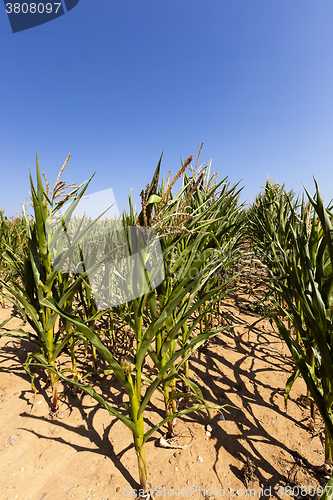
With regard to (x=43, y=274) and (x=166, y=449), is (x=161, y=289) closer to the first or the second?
(x=43, y=274)

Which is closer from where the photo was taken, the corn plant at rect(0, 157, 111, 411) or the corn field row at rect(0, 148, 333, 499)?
the corn field row at rect(0, 148, 333, 499)

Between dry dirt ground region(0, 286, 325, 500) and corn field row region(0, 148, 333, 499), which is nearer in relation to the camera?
corn field row region(0, 148, 333, 499)

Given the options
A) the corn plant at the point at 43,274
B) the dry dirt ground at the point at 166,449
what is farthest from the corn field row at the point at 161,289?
the dry dirt ground at the point at 166,449

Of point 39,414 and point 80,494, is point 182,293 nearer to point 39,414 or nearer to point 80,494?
point 80,494

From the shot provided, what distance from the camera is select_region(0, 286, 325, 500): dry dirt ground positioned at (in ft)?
3.33

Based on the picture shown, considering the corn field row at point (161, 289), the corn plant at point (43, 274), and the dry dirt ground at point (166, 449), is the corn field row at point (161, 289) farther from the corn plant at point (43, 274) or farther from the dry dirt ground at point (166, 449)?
the dry dirt ground at point (166, 449)

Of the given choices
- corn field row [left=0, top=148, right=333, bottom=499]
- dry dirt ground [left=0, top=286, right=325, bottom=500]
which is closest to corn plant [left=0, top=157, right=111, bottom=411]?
corn field row [left=0, top=148, right=333, bottom=499]

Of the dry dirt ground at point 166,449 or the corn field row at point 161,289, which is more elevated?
the corn field row at point 161,289

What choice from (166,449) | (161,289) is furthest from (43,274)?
(166,449)

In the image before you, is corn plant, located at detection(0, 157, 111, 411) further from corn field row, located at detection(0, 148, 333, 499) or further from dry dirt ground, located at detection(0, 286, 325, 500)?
dry dirt ground, located at detection(0, 286, 325, 500)

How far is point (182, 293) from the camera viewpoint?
731mm

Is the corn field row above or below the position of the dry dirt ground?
above

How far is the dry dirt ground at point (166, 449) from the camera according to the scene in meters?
1.02

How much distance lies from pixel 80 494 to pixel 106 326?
1369 mm
